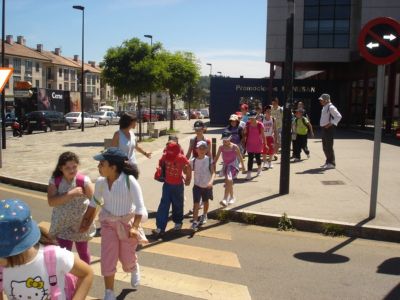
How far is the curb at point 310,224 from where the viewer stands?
730cm

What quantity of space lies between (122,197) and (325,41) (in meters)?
34.2

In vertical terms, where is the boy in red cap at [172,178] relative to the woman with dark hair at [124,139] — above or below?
below

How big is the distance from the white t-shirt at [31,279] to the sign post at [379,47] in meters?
6.01

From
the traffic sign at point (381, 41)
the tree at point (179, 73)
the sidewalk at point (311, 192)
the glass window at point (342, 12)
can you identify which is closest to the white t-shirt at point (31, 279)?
the sidewalk at point (311, 192)

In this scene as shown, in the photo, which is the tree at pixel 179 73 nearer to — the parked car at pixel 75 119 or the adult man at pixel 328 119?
the parked car at pixel 75 119

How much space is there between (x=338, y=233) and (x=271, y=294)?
2.87 m

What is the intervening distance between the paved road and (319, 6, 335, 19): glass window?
103ft

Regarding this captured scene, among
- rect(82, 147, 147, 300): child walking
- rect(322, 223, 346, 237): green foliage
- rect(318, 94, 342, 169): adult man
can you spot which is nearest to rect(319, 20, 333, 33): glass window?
rect(318, 94, 342, 169): adult man

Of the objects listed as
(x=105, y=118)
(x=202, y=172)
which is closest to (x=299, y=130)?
(x=202, y=172)

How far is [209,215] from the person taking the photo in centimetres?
853

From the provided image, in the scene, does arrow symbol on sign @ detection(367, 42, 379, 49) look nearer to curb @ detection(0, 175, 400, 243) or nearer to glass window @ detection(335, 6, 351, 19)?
curb @ detection(0, 175, 400, 243)

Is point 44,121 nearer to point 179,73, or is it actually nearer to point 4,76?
point 179,73

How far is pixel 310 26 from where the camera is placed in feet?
120

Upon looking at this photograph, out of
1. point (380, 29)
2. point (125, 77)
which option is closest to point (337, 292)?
point (380, 29)
